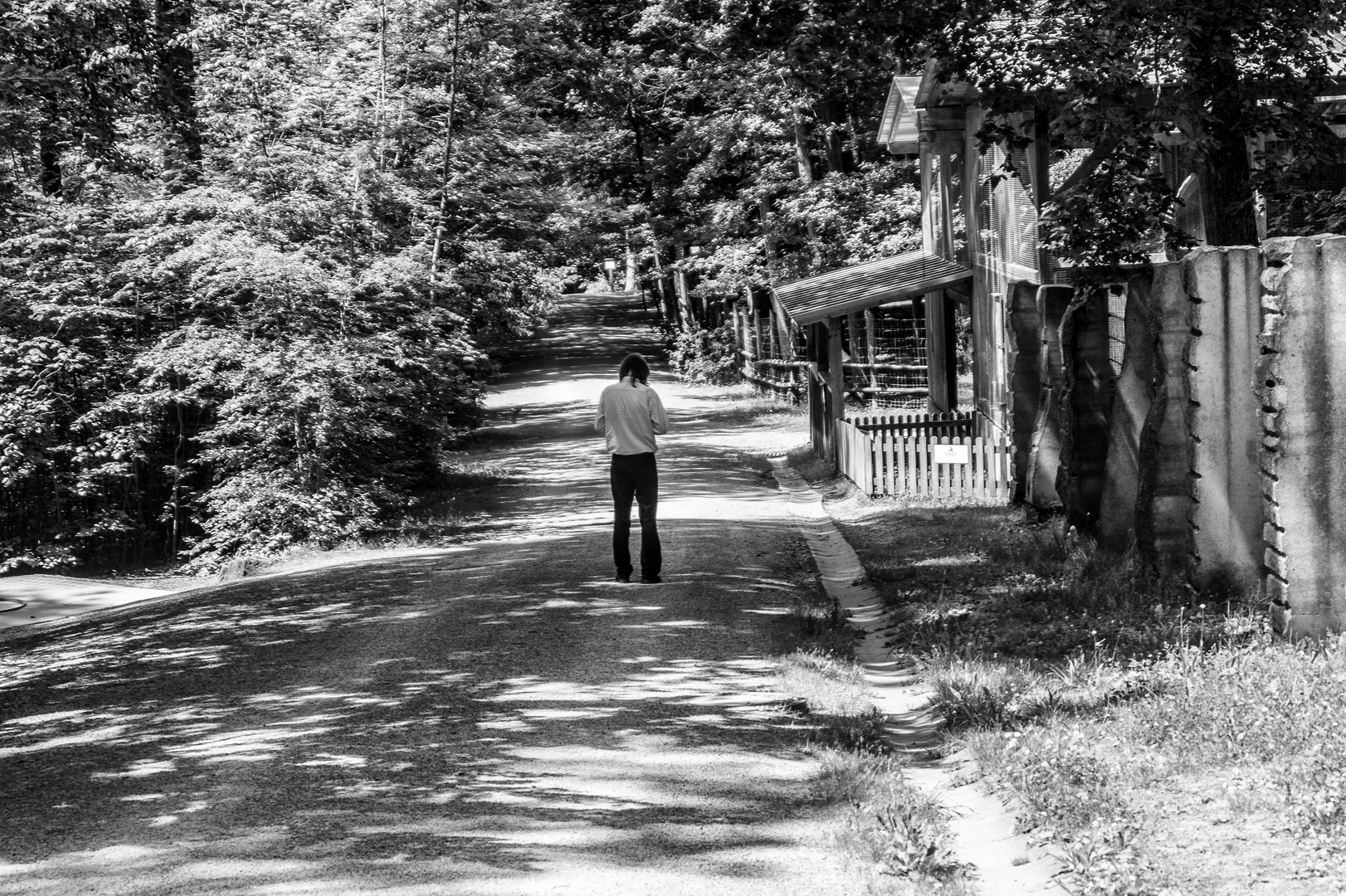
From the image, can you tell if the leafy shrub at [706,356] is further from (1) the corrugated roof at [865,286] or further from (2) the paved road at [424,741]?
A: (2) the paved road at [424,741]

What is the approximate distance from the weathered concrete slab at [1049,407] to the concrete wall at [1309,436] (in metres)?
4.92

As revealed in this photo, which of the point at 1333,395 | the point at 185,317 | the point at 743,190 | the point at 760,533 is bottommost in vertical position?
the point at 760,533

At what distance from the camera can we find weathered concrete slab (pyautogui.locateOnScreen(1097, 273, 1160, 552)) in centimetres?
1123

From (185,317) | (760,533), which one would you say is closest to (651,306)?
(185,317)

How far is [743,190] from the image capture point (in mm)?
39250

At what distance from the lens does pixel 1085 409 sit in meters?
12.1

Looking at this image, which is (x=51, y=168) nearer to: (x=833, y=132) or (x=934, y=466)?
(x=934, y=466)

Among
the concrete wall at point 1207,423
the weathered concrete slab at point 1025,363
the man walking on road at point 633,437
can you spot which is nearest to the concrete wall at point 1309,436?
the concrete wall at point 1207,423

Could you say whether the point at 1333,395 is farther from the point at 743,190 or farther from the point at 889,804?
the point at 743,190

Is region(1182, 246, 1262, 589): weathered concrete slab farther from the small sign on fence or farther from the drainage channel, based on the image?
the small sign on fence

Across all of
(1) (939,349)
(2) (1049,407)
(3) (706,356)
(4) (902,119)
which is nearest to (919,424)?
(1) (939,349)

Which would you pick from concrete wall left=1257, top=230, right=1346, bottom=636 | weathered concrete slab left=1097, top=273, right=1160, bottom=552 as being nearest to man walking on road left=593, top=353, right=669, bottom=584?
weathered concrete slab left=1097, top=273, right=1160, bottom=552

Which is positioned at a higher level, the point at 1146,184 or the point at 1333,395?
the point at 1146,184

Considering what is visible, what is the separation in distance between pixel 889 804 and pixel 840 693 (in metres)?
2.28
